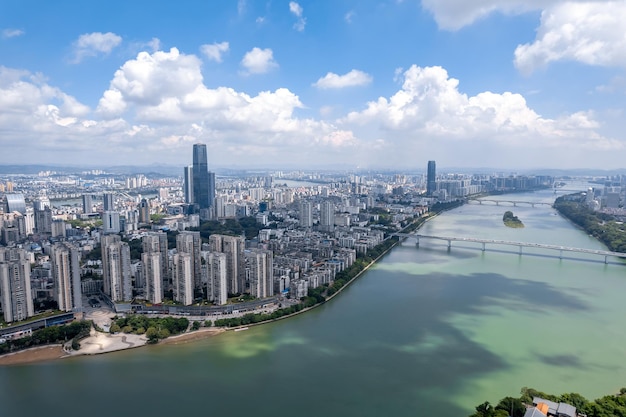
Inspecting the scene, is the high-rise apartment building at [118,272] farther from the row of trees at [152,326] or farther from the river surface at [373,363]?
the river surface at [373,363]

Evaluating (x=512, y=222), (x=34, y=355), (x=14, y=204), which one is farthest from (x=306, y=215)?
(x=14, y=204)

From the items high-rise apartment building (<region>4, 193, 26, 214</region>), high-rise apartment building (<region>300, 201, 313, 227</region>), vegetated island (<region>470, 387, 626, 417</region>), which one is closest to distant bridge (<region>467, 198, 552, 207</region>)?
high-rise apartment building (<region>300, 201, 313, 227</region>)

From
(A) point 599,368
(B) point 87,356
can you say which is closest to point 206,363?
(B) point 87,356

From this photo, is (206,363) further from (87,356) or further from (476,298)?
(476,298)

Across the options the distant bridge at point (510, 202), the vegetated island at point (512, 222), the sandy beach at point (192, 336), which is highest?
the distant bridge at point (510, 202)

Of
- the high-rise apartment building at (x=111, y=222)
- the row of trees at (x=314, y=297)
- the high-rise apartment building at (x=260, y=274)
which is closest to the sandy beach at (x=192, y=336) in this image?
the row of trees at (x=314, y=297)

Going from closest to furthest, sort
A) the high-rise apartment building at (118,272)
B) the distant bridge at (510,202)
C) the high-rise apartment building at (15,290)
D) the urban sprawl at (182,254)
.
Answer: the high-rise apartment building at (15,290) → the urban sprawl at (182,254) → the high-rise apartment building at (118,272) → the distant bridge at (510,202)

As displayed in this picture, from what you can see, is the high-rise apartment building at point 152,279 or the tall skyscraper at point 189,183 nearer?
the high-rise apartment building at point 152,279

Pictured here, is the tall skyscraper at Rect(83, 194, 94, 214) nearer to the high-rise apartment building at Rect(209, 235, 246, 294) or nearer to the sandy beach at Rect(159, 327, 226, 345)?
the high-rise apartment building at Rect(209, 235, 246, 294)
